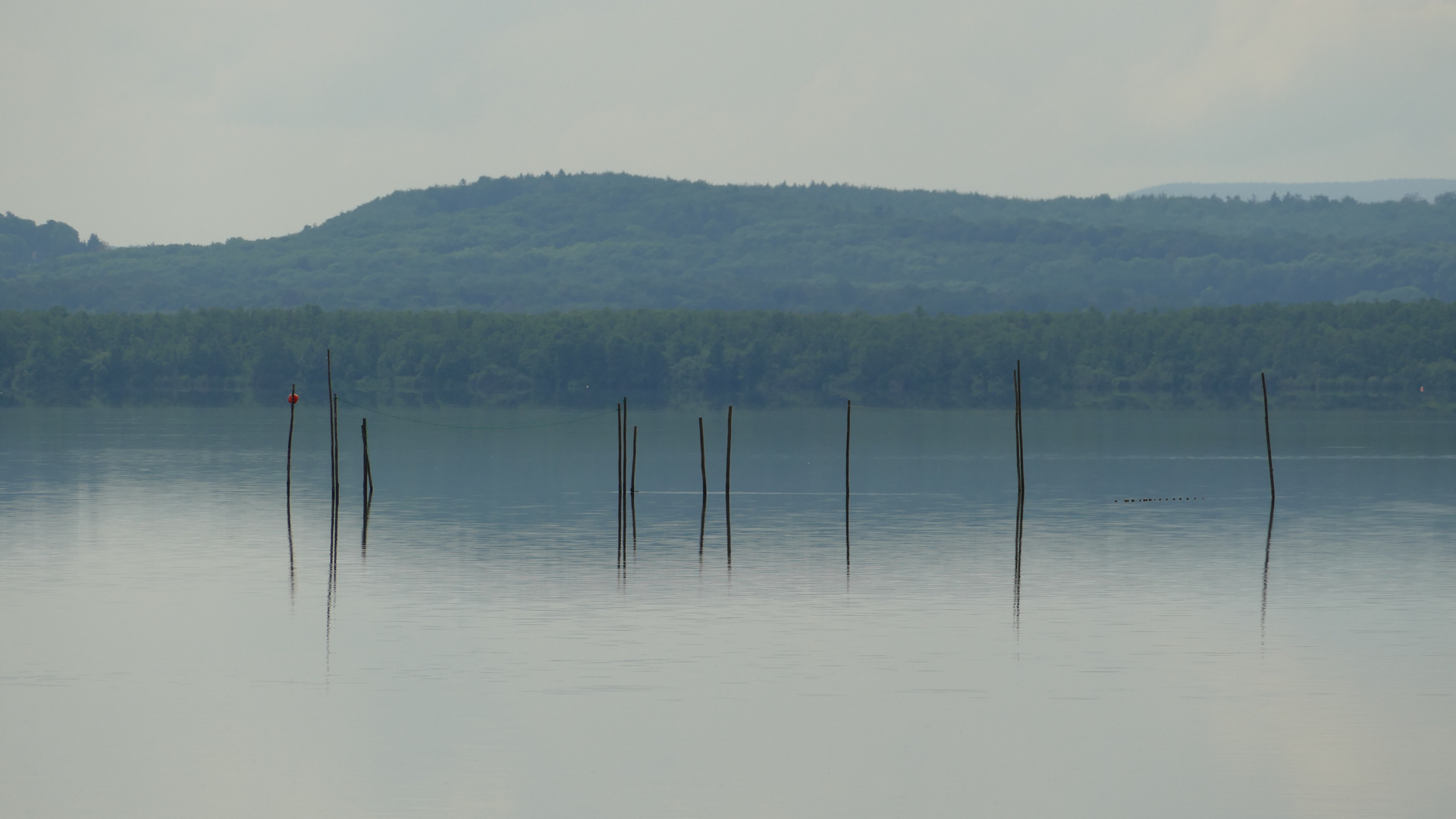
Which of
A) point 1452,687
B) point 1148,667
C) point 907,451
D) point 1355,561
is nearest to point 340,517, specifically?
point 1355,561

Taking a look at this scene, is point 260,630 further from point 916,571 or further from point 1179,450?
point 1179,450

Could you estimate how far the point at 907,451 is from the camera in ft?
292

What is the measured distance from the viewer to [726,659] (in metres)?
24.2

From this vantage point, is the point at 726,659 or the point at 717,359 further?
the point at 717,359

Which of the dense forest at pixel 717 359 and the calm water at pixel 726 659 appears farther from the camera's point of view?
the dense forest at pixel 717 359

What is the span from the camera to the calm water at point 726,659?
17469mm

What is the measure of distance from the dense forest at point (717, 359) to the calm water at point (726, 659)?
11298 cm

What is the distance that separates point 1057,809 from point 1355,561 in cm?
2297

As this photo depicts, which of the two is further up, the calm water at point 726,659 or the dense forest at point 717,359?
the dense forest at point 717,359

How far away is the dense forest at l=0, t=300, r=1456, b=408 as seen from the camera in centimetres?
16550

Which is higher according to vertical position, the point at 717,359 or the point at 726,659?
the point at 717,359

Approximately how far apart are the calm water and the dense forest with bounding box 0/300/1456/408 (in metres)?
113

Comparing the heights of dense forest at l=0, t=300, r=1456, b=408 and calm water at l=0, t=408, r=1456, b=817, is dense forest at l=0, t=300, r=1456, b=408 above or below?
above

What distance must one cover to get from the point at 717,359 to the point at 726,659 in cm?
14724
